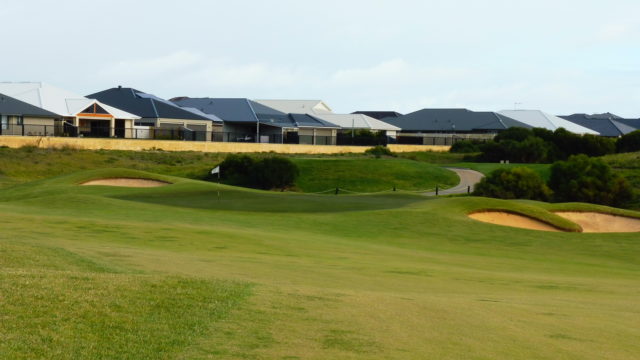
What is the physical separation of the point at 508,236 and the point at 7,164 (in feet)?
138

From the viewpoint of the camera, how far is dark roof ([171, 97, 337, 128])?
9975cm

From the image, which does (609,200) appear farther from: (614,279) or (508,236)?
(614,279)

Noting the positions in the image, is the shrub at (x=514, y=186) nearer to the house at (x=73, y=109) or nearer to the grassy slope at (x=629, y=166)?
the grassy slope at (x=629, y=166)

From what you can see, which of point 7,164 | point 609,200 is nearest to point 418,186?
point 609,200

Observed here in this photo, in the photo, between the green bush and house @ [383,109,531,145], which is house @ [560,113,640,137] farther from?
the green bush

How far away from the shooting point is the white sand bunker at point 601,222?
31150mm

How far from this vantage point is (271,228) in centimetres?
2430

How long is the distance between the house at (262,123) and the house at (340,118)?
3.89m

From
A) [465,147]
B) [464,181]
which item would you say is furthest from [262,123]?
[464,181]

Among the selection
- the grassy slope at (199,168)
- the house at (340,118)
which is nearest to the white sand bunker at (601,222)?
the grassy slope at (199,168)

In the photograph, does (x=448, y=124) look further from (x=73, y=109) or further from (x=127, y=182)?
(x=127, y=182)

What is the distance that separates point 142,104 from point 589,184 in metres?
53.6

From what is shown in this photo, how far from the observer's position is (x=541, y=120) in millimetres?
120062

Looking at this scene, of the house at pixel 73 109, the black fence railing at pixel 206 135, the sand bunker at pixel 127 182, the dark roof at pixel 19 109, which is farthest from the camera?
the house at pixel 73 109
